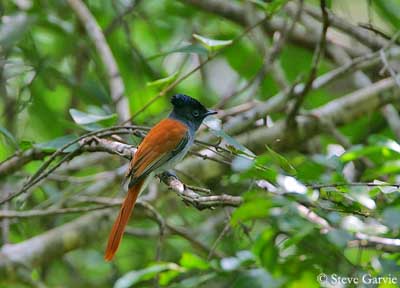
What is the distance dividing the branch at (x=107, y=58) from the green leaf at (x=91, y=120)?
3.14ft

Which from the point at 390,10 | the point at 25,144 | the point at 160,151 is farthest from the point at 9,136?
the point at 390,10

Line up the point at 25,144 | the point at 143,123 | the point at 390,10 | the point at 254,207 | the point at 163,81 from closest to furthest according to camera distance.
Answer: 1. the point at 254,207
2. the point at 25,144
3. the point at 163,81
4. the point at 143,123
5. the point at 390,10

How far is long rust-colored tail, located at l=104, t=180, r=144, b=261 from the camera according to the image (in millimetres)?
3613

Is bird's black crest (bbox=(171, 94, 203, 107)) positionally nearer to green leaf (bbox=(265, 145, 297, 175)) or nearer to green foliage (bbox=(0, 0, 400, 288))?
green foliage (bbox=(0, 0, 400, 288))

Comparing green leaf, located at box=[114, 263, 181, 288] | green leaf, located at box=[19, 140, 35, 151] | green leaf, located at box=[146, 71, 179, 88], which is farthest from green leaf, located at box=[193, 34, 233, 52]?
green leaf, located at box=[114, 263, 181, 288]

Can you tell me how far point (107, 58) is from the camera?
4.89 meters

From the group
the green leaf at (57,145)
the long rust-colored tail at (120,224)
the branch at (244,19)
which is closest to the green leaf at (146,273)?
the long rust-colored tail at (120,224)

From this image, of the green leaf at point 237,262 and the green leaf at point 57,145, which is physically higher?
the green leaf at point 237,262

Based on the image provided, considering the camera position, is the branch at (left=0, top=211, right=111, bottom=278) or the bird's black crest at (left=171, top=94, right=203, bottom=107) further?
the bird's black crest at (left=171, top=94, right=203, bottom=107)

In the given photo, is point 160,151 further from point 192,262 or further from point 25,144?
point 192,262

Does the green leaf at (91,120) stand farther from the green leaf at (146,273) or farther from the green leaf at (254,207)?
the green leaf at (254,207)

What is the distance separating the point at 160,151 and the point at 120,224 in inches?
18.9

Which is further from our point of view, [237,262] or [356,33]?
[356,33]

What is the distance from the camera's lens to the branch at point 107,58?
15.5ft
